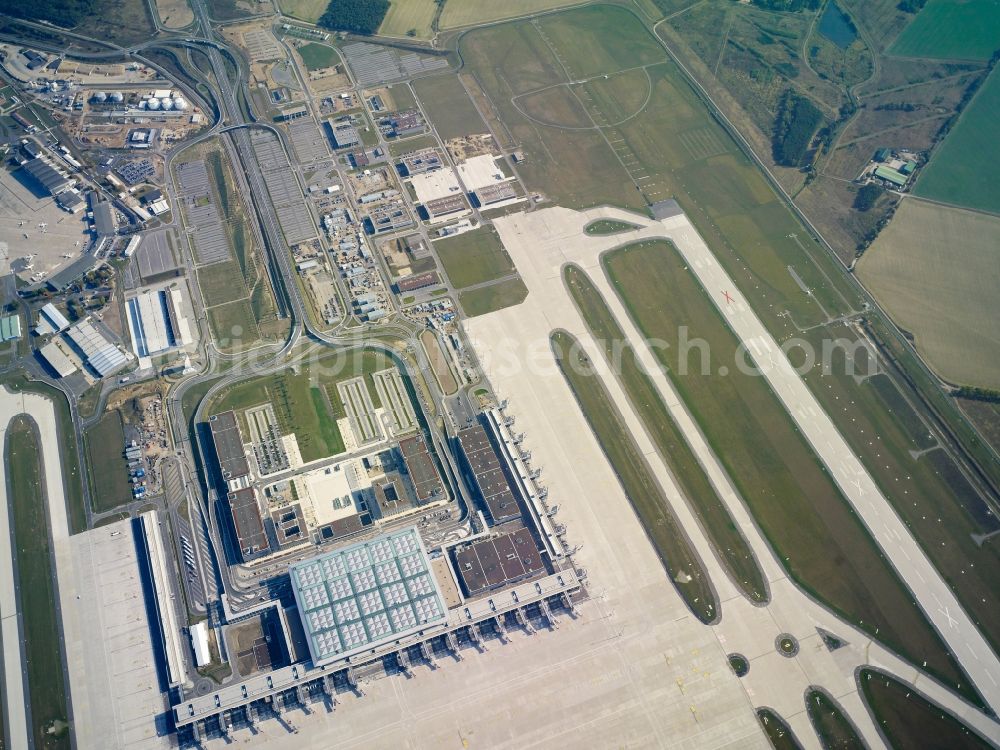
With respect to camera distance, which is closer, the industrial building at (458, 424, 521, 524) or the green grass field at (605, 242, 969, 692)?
the green grass field at (605, 242, 969, 692)

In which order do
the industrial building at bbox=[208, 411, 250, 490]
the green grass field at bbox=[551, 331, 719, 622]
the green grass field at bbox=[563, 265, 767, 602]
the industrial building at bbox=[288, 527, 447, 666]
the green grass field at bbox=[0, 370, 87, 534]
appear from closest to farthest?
the industrial building at bbox=[288, 527, 447, 666]
the green grass field at bbox=[551, 331, 719, 622]
the green grass field at bbox=[0, 370, 87, 534]
the industrial building at bbox=[208, 411, 250, 490]
the green grass field at bbox=[563, 265, 767, 602]

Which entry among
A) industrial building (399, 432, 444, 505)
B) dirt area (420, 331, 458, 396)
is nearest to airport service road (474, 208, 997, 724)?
dirt area (420, 331, 458, 396)

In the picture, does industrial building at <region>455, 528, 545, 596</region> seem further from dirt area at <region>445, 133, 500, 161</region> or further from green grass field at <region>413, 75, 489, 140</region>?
green grass field at <region>413, 75, 489, 140</region>

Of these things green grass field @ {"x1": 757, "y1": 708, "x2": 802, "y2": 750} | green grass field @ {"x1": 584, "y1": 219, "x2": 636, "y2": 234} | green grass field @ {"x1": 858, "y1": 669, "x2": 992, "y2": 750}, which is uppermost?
green grass field @ {"x1": 584, "y1": 219, "x2": 636, "y2": 234}

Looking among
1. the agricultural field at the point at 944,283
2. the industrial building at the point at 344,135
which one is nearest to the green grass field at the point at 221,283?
the industrial building at the point at 344,135

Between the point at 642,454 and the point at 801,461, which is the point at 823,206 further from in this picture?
the point at 642,454
